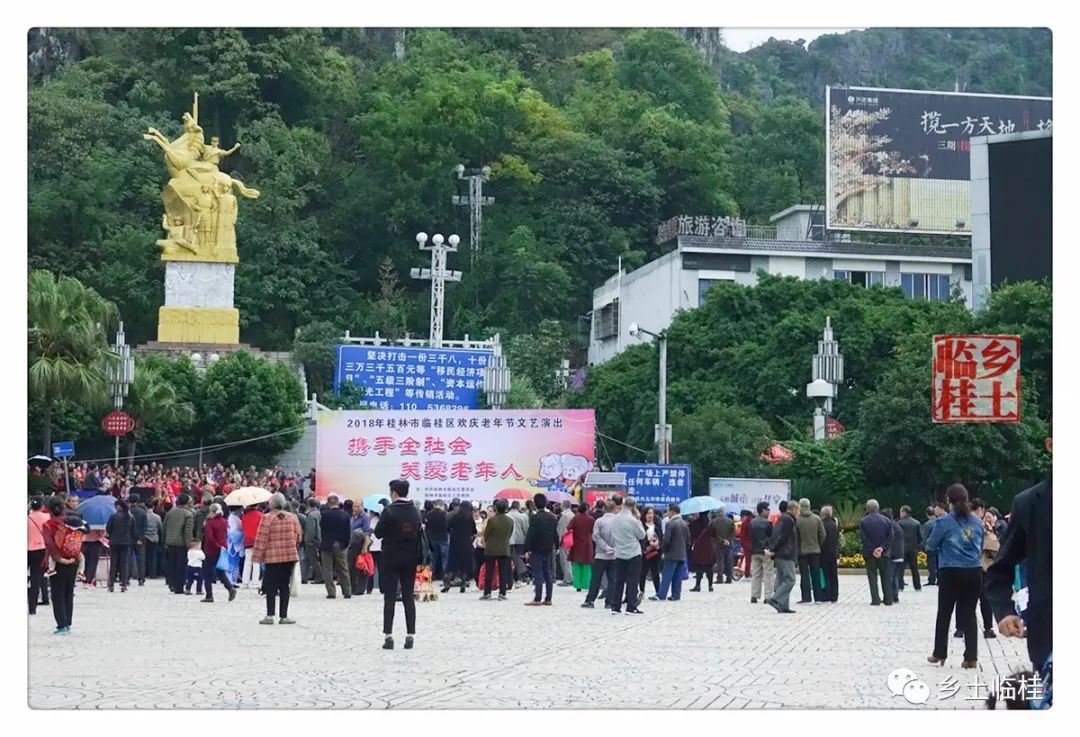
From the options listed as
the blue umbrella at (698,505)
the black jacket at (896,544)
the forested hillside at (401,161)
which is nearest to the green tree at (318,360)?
the forested hillside at (401,161)

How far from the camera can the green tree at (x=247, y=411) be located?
4919 centimetres

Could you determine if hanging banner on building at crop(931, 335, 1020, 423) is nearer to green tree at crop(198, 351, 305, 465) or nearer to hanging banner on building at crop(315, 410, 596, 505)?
hanging banner on building at crop(315, 410, 596, 505)

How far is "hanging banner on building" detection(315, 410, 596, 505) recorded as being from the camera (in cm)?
2539

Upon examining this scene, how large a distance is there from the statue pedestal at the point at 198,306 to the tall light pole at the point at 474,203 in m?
13.6

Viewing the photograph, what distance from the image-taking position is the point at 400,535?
13.6 metres

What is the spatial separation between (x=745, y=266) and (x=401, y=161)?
49.0 ft

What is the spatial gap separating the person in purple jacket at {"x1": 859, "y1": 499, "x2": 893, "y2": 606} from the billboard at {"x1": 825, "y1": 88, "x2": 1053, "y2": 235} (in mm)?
41512

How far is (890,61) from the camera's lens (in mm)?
91500

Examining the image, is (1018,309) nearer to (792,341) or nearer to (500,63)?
(792,341)

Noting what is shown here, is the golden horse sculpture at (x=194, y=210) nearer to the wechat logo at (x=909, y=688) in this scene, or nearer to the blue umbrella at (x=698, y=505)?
the blue umbrella at (x=698, y=505)

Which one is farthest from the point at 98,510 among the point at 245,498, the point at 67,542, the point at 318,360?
the point at 318,360

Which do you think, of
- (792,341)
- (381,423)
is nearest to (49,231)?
(792,341)

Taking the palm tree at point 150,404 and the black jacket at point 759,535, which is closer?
the black jacket at point 759,535

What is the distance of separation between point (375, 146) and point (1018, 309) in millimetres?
35625
